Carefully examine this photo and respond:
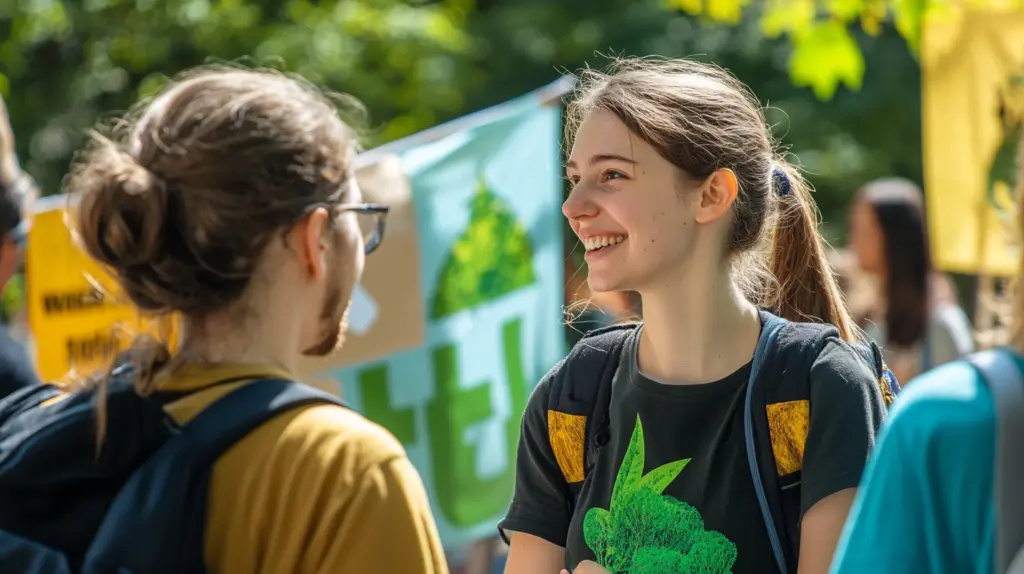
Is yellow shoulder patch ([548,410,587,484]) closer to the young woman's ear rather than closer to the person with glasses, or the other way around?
the young woman's ear

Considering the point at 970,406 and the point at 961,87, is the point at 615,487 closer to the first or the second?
the point at 970,406

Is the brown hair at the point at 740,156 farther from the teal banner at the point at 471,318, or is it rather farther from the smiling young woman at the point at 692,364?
the teal banner at the point at 471,318

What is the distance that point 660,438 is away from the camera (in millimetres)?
2229

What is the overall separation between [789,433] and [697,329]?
10.8 inches

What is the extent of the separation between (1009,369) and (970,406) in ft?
0.20

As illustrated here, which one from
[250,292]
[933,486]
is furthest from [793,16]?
[933,486]

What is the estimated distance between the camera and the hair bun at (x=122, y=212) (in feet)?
5.81

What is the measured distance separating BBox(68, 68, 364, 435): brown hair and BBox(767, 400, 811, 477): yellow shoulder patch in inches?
31.8

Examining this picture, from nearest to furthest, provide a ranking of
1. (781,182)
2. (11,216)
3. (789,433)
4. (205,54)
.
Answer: (789,433) → (781,182) → (11,216) → (205,54)

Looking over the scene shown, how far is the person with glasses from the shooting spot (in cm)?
171

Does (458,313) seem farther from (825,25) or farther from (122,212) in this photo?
(122,212)

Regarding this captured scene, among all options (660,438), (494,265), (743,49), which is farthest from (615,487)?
(743,49)

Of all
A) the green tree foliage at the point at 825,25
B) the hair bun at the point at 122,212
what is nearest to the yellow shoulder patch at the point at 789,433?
the hair bun at the point at 122,212

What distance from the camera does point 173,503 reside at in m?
1.66
